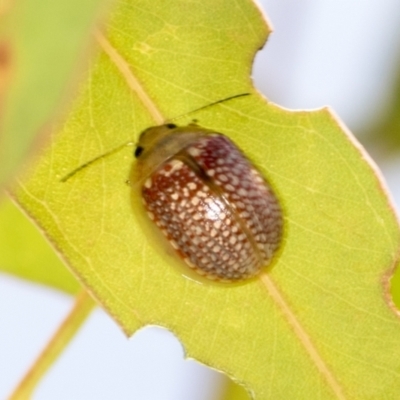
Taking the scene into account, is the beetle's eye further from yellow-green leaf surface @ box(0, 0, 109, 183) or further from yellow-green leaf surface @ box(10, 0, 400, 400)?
yellow-green leaf surface @ box(0, 0, 109, 183)

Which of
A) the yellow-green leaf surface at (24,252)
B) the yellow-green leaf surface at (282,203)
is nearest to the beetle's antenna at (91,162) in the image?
the yellow-green leaf surface at (282,203)

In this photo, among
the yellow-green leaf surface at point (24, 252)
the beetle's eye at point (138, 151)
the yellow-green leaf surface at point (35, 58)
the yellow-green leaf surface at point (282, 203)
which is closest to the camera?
the yellow-green leaf surface at point (35, 58)

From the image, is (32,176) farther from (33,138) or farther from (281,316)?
(33,138)

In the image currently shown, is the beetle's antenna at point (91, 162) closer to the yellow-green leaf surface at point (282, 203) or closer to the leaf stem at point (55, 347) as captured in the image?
the yellow-green leaf surface at point (282, 203)

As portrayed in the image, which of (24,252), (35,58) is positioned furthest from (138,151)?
(35,58)

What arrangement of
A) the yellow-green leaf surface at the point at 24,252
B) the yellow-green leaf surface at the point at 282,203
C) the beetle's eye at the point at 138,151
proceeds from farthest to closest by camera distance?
the yellow-green leaf surface at the point at 24,252
the beetle's eye at the point at 138,151
the yellow-green leaf surface at the point at 282,203

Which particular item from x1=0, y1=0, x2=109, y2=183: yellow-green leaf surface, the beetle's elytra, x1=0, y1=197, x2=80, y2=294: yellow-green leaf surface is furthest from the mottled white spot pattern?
x1=0, y1=0, x2=109, y2=183: yellow-green leaf surface

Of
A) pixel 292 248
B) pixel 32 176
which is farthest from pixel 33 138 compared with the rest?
pixel 292 248
